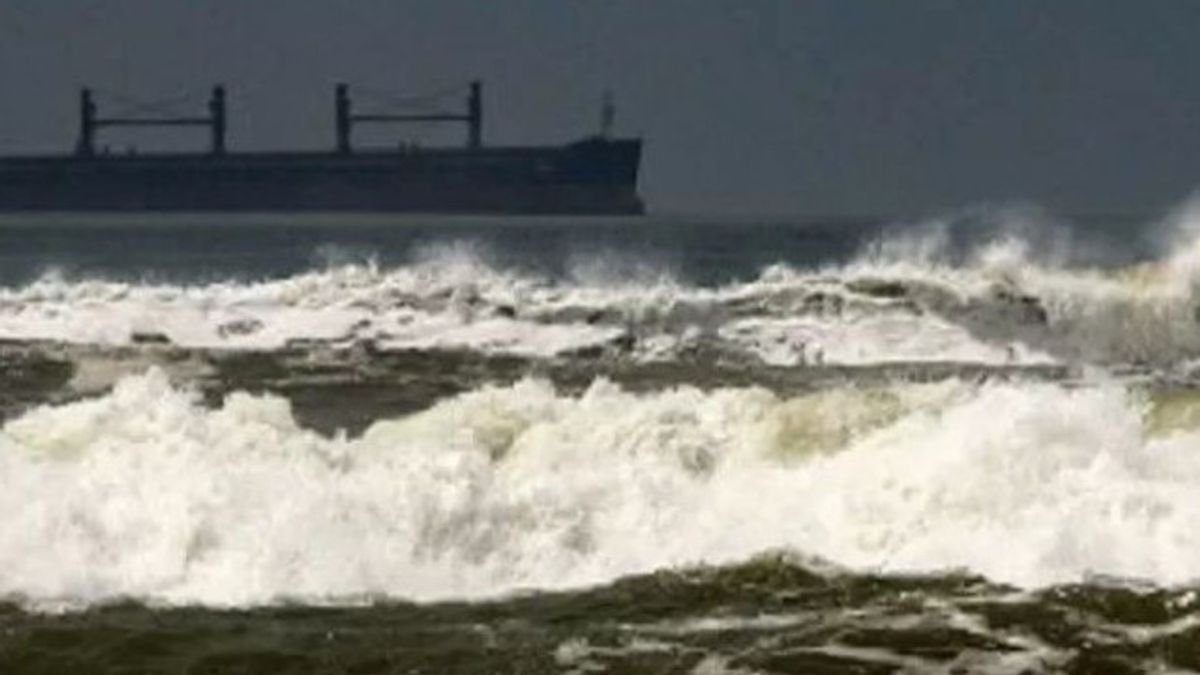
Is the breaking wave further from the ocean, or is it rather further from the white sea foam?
the white sea foam

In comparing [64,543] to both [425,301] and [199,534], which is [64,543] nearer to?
[199,534]

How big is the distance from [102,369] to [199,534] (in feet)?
61.5

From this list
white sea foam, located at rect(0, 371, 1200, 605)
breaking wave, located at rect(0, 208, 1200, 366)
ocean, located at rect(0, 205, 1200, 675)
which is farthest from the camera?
breaking wave, located at rect(0, 208, 1200, 366)

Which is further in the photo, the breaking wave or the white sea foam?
the breaking wave

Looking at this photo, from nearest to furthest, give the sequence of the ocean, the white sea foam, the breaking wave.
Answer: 1. the ocean
2. the white sea foam
3. the breaking wave

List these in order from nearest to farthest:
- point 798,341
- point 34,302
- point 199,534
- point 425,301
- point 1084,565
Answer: point 1084,565, point 199,534, point 798,341, point 425,301, point 34,302

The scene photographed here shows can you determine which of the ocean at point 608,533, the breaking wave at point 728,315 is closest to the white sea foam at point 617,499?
the ocean at point 608,533

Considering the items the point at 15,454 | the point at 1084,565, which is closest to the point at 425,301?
the point at 15,454

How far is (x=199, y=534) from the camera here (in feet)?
55.5

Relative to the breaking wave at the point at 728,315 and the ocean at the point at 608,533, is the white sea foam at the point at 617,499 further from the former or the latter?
the breaking wave at the point at 728,315

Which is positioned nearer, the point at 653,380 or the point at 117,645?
the point at 117,645

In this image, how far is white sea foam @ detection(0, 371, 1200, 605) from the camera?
15.8 meters

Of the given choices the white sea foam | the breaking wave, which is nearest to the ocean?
the white sea foam

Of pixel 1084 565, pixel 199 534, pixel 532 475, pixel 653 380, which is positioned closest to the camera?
pixel 1084 565
